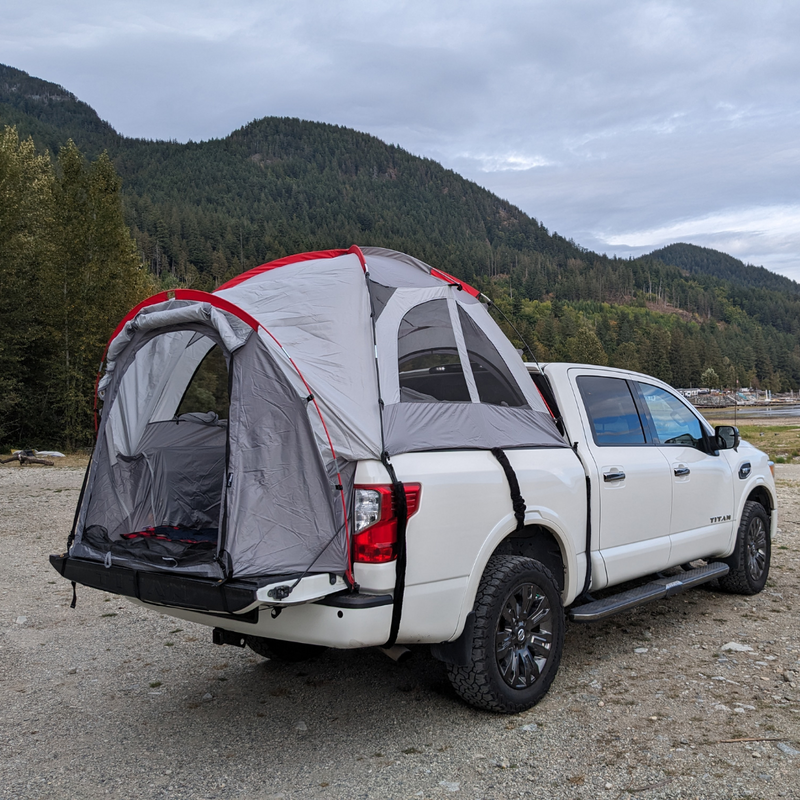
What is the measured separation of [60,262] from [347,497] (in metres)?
23.5

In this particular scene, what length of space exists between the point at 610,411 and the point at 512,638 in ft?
6.29

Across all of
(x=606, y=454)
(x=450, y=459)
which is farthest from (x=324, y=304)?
(x=606, y=454)

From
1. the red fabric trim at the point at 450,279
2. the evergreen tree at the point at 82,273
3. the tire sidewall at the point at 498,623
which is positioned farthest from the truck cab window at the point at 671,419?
the evergreen tree at the point at 82,273

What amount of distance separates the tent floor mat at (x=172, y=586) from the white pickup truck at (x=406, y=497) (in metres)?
0.01

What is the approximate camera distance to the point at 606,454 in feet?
15.6

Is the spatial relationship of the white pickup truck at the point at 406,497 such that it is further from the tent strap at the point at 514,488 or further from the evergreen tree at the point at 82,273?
the evergreen tree at the point at 82,273

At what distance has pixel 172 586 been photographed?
3.38m

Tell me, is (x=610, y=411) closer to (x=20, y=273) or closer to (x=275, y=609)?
(x=275, y=609)

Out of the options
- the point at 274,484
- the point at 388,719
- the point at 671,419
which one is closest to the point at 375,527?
the point at 274,484

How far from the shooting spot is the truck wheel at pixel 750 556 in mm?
6117

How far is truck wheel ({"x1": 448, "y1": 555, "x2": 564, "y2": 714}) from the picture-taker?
366 centimetres

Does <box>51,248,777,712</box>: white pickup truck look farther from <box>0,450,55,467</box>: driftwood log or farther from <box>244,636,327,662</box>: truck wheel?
<box>0,450,55,467</box>: driftwood log

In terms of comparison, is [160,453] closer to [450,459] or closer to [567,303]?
[450,459]

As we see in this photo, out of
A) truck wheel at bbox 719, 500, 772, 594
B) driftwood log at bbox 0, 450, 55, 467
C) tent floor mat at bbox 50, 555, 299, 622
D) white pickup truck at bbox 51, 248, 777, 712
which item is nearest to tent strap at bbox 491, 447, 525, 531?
white pickup truck at bbox 51, 248, 777, 712
